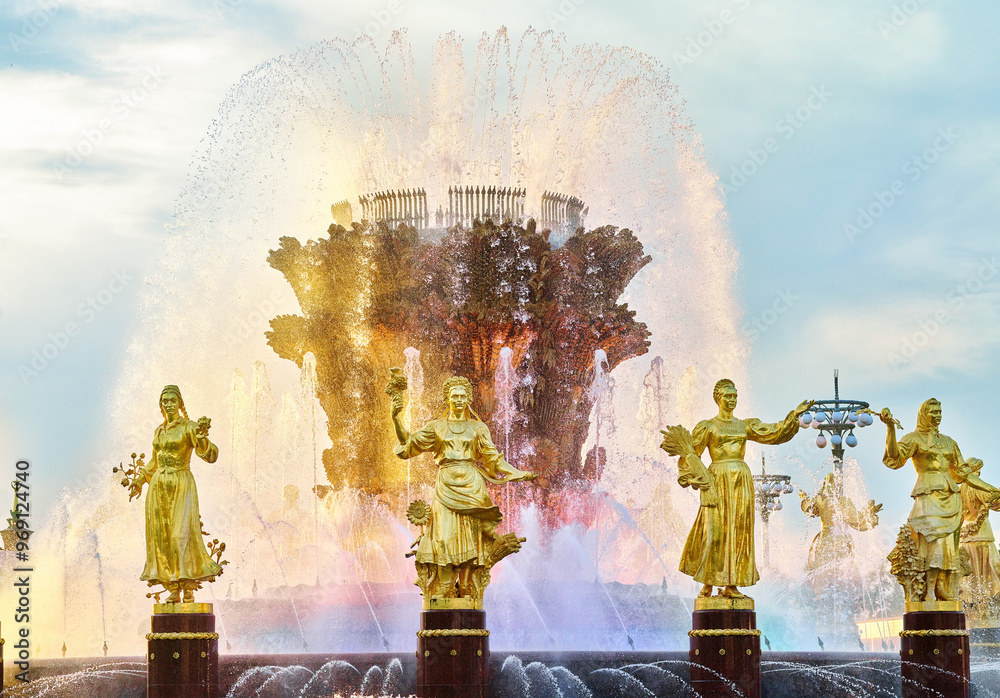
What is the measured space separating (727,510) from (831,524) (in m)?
12.6

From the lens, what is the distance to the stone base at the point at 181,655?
1523 cm

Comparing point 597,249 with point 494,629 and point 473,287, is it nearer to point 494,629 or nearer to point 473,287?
point 473,287

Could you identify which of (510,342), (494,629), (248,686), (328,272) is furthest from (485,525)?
(328,272)

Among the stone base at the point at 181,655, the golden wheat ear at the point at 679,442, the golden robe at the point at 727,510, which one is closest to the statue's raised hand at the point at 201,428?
the stone base at the point at 181,655

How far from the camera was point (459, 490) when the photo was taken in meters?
15.5

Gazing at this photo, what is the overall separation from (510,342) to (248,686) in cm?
1310

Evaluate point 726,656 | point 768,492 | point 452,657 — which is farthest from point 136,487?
point 768,492

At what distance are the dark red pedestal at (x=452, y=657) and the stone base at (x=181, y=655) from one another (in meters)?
2.31

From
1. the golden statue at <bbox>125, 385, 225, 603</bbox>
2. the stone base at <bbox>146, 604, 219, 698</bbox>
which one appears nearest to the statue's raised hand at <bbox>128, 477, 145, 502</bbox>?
the golden statue at <bbox>125, 385, 225, 603</bbox>

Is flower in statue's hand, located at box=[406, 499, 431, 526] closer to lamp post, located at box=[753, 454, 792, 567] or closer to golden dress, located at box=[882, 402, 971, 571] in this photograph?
golden dress, located at box=[882, 402, 971, 571]

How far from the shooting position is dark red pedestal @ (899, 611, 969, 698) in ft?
53.1

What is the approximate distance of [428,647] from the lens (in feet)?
49.5

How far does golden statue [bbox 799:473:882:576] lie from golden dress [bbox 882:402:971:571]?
10.4 m

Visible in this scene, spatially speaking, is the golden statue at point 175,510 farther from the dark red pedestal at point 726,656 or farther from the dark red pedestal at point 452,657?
the dark red pedestal at point 726,656
